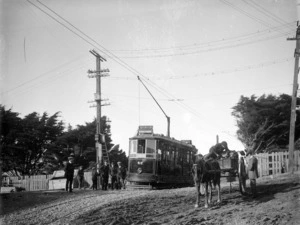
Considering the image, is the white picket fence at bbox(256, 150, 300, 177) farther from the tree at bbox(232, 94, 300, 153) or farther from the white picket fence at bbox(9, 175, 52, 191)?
the white picket fence at bbox(9, 175, 52, 191)

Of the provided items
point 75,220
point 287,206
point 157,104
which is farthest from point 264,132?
point 75,220

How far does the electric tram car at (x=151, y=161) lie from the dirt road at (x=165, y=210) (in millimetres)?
5041

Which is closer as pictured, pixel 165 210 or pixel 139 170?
pixel 165 210

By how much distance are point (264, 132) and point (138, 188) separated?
19.6 m

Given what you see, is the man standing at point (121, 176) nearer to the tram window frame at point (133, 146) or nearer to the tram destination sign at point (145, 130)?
the tram window frame at point (133, 146)

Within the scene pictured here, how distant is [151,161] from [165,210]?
27.7 ft

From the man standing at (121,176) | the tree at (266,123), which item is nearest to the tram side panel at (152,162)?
the man standing at (121,176)

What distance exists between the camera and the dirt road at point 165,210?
859 centimetres

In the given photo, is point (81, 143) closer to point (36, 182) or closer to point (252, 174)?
point (36, 182)

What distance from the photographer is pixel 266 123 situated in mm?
34219

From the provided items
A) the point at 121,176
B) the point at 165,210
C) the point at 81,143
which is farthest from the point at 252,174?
the point at 81,143

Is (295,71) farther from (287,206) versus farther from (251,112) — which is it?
(251,112)

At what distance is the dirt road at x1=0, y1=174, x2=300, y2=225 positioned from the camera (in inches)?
338

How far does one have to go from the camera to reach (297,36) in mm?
17188
